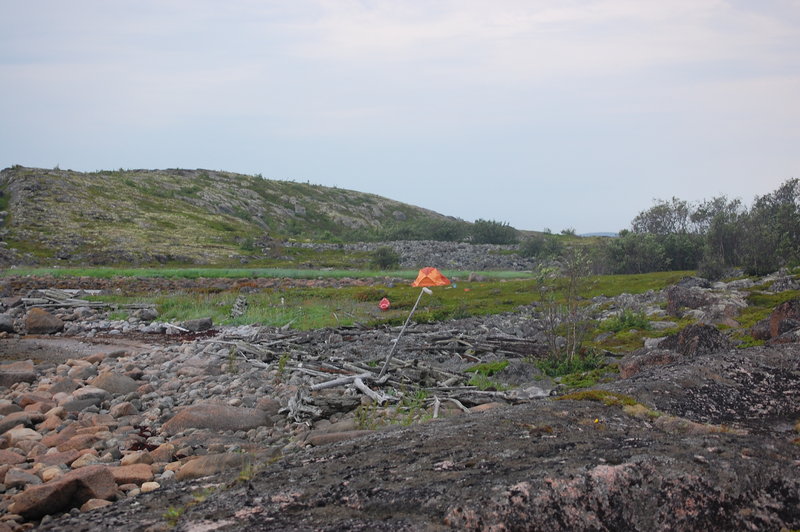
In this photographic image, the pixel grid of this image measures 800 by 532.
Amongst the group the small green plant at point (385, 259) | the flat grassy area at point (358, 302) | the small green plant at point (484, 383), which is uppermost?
the small green plant at point (385, 259)

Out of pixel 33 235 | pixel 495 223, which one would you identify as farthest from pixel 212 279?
pixel 495 223

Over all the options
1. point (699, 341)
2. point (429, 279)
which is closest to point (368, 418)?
point (429, 279)

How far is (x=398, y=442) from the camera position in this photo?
573 cm

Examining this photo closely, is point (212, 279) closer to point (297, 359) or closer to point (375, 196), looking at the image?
point (297, 359)

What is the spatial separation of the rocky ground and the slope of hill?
42.1 m

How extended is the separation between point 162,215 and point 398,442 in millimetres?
75662

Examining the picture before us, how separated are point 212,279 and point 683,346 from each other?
3456 centimetres

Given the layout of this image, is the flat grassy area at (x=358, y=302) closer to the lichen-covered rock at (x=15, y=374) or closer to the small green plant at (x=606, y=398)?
the lichen-covered rock at (x=15, y=374)

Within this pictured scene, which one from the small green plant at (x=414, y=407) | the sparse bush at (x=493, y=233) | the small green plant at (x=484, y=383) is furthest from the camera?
the sparse bush at (x=493, y=233)

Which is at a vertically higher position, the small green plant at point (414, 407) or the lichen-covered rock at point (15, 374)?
the small green plant at point (414, 407)

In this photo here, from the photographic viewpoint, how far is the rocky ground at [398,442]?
3.72 m

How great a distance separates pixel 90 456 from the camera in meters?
8.26

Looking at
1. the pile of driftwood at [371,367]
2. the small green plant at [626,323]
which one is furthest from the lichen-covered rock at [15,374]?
the small green plant at [626,323]

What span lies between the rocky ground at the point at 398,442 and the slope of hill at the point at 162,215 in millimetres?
42102
